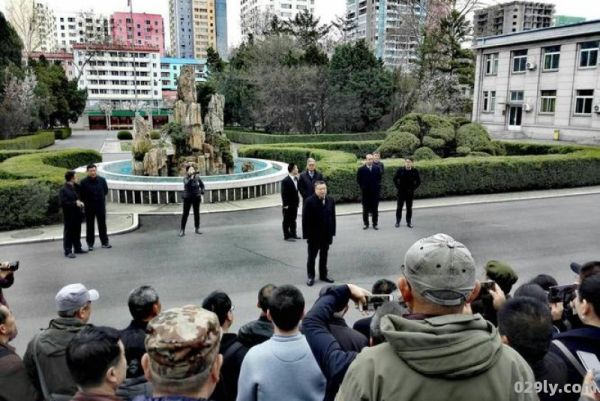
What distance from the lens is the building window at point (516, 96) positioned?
39422 millimetres

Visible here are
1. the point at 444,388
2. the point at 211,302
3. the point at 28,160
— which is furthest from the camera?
the point at 28,160

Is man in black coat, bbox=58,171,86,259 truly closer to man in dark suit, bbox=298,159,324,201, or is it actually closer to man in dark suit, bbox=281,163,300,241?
man in dark suit, bbox=281,163,300,241

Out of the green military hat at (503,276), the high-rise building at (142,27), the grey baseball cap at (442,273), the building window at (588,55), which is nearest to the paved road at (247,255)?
the green military hat at (503,276)

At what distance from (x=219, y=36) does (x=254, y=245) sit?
16005 cm

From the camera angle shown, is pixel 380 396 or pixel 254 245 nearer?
pixel 380 396

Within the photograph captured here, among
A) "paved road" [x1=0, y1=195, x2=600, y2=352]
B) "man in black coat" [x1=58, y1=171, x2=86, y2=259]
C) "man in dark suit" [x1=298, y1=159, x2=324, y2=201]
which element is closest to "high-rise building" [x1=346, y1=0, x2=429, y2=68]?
"paved road" [x1=0, y1=195, x2=600, y2=352]

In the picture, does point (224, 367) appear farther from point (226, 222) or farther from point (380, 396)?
point (226, 222)

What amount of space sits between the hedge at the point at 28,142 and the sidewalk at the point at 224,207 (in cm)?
2341

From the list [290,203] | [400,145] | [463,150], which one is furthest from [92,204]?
[463,150]

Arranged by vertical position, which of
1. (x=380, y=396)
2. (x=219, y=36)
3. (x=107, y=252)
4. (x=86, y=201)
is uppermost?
(x=219, y=36)

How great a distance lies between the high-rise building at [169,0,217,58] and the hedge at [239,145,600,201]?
148887mm

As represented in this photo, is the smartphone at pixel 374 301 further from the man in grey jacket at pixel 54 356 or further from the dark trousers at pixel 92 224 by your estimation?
the dark trousers at pixel 92 224

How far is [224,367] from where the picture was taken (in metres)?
3.50

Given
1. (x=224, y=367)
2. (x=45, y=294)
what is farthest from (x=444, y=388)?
(x=45, y=294)
